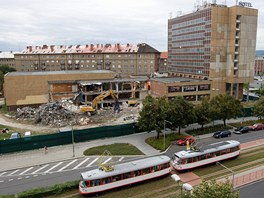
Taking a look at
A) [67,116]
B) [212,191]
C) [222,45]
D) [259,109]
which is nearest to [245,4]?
[222,45]

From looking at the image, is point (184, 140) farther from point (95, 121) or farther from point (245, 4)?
point (245, 4)

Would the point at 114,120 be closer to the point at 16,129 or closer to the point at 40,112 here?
the point at 40,112

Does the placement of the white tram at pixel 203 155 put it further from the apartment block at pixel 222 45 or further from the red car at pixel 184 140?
the apartment block at pixel 222 45

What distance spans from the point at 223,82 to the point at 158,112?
51.4m

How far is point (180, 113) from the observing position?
165 ft

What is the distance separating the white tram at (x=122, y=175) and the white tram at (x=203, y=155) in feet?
7.83

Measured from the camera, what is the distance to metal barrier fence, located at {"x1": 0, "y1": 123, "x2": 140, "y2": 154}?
153 feet

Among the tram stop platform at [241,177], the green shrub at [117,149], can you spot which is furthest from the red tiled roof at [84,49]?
the tram stop platform at [241,177]

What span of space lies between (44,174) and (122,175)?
44.5ft

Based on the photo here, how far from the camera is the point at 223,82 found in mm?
91812

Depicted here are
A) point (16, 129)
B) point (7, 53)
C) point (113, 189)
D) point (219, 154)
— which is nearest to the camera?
point (113, 189)

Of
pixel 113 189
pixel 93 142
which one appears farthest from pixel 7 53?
pixel 113 189

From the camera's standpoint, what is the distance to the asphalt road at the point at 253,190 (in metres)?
28.8

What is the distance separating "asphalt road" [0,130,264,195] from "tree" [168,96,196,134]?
24.7 feet
